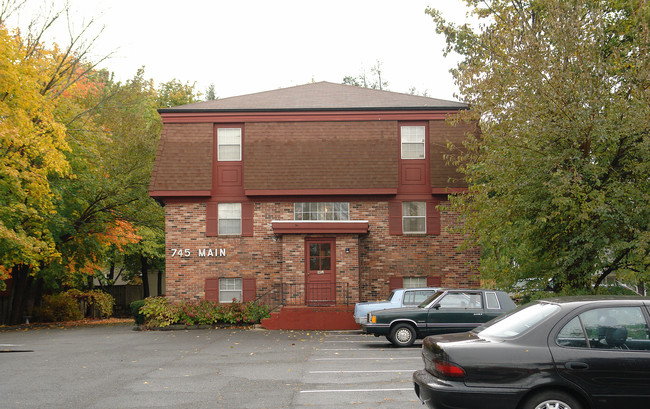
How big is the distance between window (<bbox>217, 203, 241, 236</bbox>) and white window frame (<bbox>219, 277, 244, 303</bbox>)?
1.81 m

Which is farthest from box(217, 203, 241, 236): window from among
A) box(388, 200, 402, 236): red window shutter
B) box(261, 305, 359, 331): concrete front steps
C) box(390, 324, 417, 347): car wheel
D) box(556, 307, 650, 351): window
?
box(556, 307, 650, 351): window

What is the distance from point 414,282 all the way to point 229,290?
275 inches

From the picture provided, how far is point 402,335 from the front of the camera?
16.6m

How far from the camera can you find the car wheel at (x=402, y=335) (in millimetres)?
16531

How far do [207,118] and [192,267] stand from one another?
5712 mm

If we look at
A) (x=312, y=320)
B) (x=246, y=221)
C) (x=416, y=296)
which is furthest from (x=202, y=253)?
(x=416, y=296)

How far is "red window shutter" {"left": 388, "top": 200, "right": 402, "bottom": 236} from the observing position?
24906mm

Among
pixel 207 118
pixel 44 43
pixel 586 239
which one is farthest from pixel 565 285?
pixel 44 43

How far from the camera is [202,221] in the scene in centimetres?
2500


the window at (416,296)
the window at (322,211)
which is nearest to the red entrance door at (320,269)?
the window at (322,211)

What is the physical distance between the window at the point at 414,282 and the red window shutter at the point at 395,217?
1.78 metres

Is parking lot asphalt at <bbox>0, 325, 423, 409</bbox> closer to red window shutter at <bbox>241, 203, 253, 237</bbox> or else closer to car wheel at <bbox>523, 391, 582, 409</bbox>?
car wheel at <bbox>523, 391, 582, 409</bbox>

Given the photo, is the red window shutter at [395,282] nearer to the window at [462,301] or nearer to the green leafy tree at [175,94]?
the window at [462,301]

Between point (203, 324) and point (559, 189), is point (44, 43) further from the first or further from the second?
point (559, 189)
